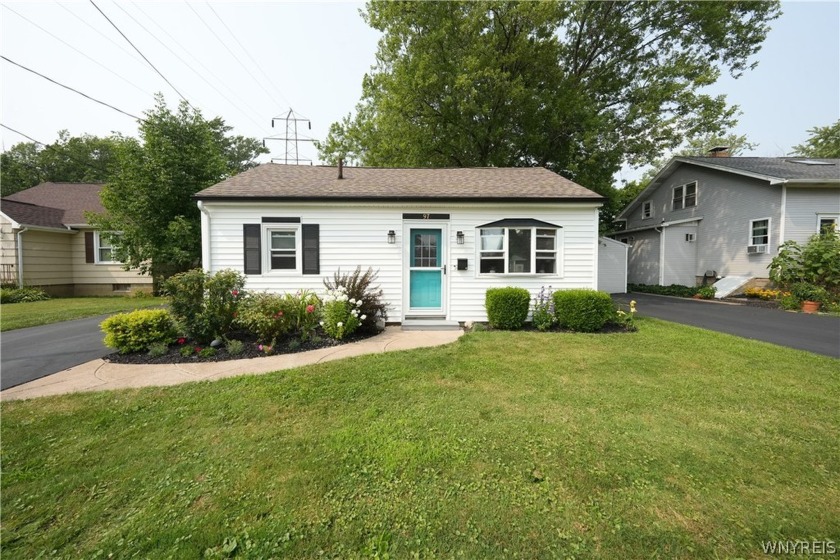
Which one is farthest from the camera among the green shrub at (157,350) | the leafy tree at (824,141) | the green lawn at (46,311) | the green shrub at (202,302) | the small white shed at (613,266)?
the leafy tree at (824,141)

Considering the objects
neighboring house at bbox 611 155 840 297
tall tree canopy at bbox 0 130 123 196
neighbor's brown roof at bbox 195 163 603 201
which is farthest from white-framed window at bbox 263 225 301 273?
tall tree canopy at bbox 0 130 123 196

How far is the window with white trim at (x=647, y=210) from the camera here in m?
19.0

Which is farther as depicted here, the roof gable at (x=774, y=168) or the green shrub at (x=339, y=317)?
the roof gable at (x=774, y=168)

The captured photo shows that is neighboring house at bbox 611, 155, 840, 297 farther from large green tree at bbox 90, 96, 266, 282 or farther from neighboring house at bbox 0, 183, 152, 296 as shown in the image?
neighboring house at bbox 0, 183, 152, 296

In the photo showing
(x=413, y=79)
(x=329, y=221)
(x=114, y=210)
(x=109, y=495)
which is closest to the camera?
(x=109, y=495)

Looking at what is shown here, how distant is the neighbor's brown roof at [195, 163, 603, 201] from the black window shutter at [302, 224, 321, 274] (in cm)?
71

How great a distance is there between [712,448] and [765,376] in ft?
8.67

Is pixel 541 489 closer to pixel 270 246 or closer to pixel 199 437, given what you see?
pixel 199 437

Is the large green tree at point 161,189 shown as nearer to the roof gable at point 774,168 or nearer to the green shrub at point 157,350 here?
the green shrub at point 157,350

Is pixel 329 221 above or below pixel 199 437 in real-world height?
A: above

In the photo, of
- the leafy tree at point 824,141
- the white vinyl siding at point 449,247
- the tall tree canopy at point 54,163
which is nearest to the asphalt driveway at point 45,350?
the white vinyl siding at point 449,247

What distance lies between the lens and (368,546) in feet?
5.73

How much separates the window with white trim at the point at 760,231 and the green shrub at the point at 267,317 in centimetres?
1729

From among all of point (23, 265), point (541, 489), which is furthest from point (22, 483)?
point (23, 265)
